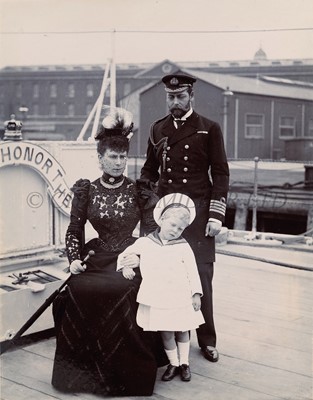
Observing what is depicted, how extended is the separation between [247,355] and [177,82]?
57.4 inches

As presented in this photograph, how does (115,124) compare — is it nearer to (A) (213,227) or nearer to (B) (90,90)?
(A) (213,227)

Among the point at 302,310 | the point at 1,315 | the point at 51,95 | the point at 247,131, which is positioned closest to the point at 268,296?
the point at 302,310

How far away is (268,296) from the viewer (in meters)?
3.97

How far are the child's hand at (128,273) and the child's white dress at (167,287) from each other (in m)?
0.05

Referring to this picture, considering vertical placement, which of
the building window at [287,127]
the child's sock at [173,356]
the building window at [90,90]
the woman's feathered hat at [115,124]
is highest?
the building window at [90,90]

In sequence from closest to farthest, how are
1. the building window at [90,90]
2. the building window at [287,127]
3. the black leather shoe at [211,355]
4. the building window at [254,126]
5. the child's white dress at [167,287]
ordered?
1. the child's white dress at [167,287]
2. the black leather shoe at [211,355]
3. the building window at [90,90]
4. the building window at [287,127]
5. the building window at [254,126]

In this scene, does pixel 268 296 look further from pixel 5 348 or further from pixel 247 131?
pixel 247 131

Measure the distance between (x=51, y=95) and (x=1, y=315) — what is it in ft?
15.1

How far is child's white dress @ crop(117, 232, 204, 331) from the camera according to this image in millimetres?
2625

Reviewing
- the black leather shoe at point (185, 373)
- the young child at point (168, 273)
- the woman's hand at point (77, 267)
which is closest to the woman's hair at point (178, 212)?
the young child at point (168, 273)

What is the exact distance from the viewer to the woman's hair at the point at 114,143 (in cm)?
274

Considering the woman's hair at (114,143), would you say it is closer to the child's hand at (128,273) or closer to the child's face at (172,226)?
the child's face at (172,226)

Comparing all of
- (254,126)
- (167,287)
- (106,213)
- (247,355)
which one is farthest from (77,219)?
(254,126)

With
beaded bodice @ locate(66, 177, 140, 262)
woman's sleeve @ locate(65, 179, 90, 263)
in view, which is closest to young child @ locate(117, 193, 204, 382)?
beaded bodice @ locate(66, 177, 140, 262)
